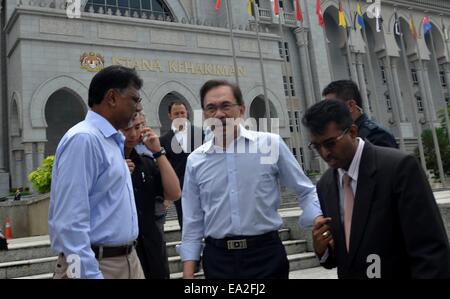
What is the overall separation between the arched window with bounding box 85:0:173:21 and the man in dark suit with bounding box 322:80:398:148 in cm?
1938

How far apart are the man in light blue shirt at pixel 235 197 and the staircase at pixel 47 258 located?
2.44 m

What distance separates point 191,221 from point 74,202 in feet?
2.91

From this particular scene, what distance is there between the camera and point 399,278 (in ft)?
5.90

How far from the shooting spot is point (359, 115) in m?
3.38

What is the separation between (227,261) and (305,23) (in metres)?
26.9

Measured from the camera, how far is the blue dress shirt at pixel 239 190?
244 centimetres

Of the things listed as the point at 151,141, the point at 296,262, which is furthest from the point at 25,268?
the point at 296,262

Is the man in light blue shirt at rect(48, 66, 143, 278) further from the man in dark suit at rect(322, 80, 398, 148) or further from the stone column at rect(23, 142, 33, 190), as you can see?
the stone column at rect(23, 142, 33, 190)

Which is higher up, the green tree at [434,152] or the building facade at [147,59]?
the building facade at [147,59]

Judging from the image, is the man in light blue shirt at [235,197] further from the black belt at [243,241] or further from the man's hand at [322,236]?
the man's hand at [322,236]

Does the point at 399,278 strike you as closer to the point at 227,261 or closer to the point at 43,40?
the point at 227,261

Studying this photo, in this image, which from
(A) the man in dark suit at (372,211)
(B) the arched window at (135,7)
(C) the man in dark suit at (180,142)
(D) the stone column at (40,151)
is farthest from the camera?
(B) the arched window at (135,7)

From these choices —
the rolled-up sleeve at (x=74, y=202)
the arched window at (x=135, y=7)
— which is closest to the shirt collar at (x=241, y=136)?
the rolled-up sleeve at (x=74, y=202)

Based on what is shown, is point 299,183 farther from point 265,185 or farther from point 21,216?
point 21,216
